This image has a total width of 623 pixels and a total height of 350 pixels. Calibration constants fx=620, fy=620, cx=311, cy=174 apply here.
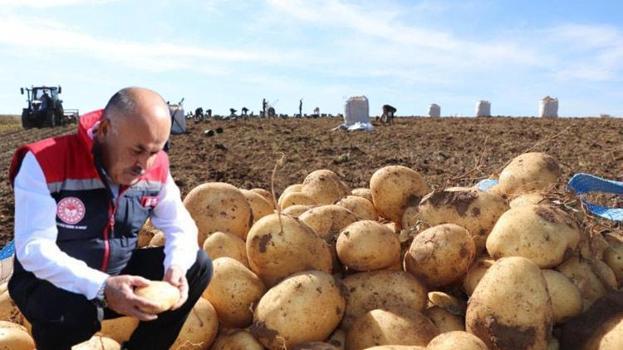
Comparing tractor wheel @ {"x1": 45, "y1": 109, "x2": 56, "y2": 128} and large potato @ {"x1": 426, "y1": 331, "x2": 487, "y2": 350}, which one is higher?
large potato @ {"x1": 426, "y1": 331, "x2": 487, "y2": 350}

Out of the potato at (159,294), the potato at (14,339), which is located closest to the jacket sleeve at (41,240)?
the potato at (159,294)

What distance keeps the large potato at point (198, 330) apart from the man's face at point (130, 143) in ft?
3.01

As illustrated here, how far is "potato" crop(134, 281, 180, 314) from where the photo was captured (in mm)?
2207

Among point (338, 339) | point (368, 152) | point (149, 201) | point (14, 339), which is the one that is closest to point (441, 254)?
point (338, 339)

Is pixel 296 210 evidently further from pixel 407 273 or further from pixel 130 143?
pixel 130 143

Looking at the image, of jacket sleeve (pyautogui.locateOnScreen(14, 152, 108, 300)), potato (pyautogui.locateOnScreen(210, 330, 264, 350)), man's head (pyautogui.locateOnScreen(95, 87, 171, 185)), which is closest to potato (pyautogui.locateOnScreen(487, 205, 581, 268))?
potato (pyautogui.locateOnScreen(210, 330, 264, 350))

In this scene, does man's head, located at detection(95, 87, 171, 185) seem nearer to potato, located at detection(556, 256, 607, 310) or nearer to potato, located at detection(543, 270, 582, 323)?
potato, located at detection(543, 270, 582, 323)

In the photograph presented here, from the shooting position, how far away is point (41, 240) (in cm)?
222

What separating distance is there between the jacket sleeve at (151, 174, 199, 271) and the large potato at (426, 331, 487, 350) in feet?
3.65

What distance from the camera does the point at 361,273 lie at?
344 centimetres

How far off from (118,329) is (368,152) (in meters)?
10.4

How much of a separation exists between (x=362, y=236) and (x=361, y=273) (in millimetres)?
221

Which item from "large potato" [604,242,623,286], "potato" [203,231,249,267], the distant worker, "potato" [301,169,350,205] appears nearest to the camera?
"potato" [203,231,249,267]

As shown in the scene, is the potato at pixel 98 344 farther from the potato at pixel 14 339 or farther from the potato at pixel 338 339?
the potato at pixel 338 339
